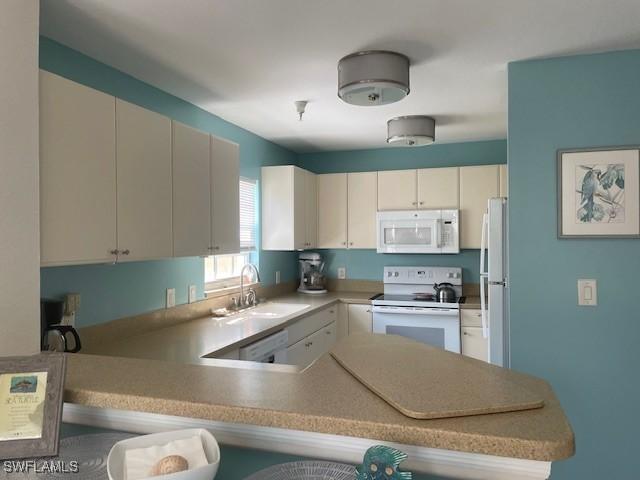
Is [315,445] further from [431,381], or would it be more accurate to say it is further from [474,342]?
[474,342]

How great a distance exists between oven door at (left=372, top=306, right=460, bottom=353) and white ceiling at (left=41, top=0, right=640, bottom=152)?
183cm

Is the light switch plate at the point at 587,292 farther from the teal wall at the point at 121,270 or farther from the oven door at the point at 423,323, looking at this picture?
the teal wall at the point at 121,270

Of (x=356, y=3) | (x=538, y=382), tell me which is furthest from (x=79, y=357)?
(x=356, y=3)

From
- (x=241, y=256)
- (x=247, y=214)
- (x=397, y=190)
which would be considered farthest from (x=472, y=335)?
(x=247, y=214)

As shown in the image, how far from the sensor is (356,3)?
187 cm

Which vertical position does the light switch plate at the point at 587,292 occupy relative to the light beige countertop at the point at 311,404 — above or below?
above

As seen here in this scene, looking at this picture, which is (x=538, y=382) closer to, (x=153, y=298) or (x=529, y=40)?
(x=529, y=40)

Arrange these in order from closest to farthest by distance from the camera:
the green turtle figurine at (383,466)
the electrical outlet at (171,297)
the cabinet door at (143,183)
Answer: the green turtle figurine at (383,466)
the cabinet door at (143,183)
the electrical outlet at (171,297)

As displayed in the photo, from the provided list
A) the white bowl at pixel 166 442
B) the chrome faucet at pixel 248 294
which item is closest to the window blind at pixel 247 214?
the chrome faucet at pixel 248 294

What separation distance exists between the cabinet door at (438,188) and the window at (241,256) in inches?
61.3

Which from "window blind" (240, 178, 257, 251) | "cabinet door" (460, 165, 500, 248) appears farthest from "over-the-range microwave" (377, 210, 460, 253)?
"window blind" (240, 178, 257, 251)

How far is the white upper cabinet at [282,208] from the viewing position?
167 inches

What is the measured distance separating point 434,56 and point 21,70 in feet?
5.95

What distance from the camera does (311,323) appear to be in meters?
3.83
